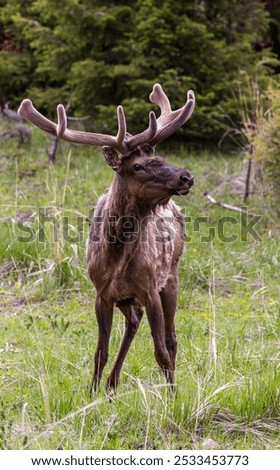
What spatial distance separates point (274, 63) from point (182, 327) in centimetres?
799

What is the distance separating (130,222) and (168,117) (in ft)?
3.14

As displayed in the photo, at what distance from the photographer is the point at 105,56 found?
13.0m

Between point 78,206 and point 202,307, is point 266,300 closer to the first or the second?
point 202,307

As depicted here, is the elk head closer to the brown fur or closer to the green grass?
the brown fur

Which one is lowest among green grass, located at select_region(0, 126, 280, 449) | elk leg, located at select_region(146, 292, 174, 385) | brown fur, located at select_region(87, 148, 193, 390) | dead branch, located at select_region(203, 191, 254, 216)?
green grass, located at select_region(0, 126, 280, 449)

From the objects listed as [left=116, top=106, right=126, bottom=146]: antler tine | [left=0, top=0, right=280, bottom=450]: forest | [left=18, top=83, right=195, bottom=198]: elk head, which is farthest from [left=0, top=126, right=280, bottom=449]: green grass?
[left=116, top=106, right=126, bottom=146]: antler tine

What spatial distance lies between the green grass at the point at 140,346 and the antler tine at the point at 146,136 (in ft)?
4.48

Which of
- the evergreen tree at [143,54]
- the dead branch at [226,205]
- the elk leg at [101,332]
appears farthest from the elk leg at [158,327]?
the evergreen tree at [143,54]

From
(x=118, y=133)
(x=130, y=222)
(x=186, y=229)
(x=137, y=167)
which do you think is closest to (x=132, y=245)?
(x=130, y=222)

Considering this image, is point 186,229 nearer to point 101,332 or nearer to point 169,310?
point 169,310

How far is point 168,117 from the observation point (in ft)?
18.6

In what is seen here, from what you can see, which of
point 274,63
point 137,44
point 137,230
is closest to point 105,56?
point 137,44

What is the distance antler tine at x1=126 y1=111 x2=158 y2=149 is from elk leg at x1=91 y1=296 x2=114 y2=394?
103 centimetres

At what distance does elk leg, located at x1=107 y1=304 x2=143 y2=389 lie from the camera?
5457 mm
